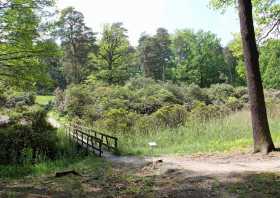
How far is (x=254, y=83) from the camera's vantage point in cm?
1188

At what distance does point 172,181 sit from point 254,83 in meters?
4.74

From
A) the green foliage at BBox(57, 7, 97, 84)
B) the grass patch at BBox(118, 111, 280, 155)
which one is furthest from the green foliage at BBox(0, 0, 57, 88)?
the green foliage at BBox(57, 7, 97, 84)

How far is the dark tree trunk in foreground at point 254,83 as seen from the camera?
1184cm

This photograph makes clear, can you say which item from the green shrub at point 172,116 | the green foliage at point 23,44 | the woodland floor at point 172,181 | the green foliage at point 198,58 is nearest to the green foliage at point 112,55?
the green foliage at point 198,58

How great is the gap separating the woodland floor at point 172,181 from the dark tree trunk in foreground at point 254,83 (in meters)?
0.65

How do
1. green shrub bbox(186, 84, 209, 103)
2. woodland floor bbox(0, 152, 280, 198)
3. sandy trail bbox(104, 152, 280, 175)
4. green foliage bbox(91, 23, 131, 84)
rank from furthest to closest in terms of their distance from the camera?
green foliage bbox(91, 23, 131, 84) → green shrub bbox(186, 84, 209, 103) → sandy trail bbox(104, 152, 280, 175) → woodland floor bbox(0, 152, 280, 198)

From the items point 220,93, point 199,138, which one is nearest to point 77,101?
point 220,93

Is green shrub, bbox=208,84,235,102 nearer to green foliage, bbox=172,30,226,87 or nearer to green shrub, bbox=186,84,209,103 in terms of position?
green shrub, bbox=186,84,209,103

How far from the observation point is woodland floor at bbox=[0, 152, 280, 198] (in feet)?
24.7

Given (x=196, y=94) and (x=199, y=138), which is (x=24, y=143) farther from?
(x=196, y=94)

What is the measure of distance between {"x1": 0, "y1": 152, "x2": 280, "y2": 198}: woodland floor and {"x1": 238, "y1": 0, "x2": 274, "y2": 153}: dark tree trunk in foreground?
65 cm

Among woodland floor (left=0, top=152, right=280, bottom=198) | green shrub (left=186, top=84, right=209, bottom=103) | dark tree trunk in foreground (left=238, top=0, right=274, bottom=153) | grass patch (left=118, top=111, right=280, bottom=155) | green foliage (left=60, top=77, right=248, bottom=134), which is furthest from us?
green shrub (left=186, top=84, right=209, bottom=103)

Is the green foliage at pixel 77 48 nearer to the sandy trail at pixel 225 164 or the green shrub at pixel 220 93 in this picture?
the green shrub at pixel 220 93

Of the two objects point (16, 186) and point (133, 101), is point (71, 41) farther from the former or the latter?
point (16, 186)
